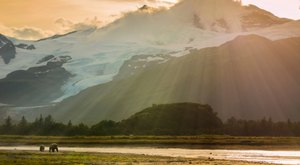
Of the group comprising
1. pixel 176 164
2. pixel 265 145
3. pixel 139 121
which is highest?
pixel 139 121

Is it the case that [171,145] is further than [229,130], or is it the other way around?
[229,130]

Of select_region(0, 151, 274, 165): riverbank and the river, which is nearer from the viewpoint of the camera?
select_region(0, 151, 274, 165): riverbank

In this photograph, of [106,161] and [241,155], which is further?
[241,155]

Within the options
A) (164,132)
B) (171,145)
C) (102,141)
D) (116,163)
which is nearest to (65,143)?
(102,141)

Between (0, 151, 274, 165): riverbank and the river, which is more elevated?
the river

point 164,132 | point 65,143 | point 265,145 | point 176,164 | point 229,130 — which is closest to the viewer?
point 176,164

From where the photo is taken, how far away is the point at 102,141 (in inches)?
6053

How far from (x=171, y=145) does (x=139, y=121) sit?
56.9 meters

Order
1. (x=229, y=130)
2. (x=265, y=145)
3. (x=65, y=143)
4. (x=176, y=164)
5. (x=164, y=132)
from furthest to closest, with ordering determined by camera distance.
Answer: (x=229, y=130) < (x=164, y=132) < (x=65, y=143) < (x=265, y=145) < (x=176, y=164)

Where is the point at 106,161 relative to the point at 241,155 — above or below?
below

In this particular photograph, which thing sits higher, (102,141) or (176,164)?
(102,141)

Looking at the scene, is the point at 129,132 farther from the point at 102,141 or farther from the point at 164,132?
the point at 102,141

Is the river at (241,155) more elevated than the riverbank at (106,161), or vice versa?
the river at (241,155)

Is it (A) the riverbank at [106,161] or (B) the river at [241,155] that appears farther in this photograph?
(B) the river at [241,155]
